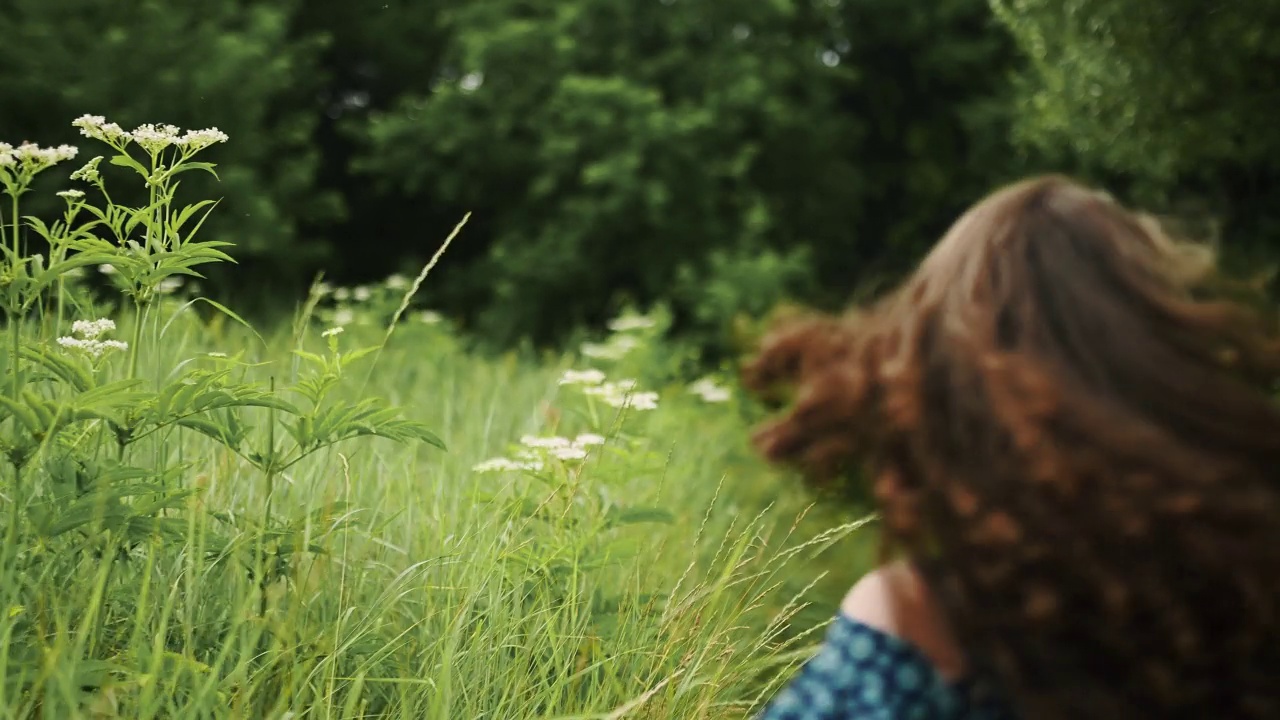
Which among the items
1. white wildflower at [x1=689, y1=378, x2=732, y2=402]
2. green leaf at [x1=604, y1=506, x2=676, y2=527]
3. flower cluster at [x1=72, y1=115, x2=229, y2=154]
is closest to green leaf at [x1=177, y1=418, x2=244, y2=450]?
flower cluster at [x1=72, y1=115, x2=229, y2=154]

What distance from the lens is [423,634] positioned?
2154mm

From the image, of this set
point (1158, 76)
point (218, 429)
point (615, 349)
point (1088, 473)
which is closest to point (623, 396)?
point (218, 429)

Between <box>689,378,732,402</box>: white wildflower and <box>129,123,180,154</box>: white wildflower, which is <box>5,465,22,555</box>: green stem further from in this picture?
<box>689,378,732,402</box>: white wildflower

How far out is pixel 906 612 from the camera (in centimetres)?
116

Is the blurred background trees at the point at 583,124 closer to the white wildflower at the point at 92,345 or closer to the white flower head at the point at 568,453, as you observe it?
the white flower head at the point at 568,453

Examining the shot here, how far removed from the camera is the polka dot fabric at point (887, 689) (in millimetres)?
1172

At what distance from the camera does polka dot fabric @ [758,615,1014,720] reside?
46.1 inches

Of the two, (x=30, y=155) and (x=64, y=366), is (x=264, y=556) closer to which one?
(x=64, y=366)

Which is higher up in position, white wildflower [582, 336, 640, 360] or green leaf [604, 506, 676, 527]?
green leaf [604, 506, 676, 527]

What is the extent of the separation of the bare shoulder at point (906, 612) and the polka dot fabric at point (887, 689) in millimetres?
17

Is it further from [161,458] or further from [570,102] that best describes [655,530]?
[570,102]

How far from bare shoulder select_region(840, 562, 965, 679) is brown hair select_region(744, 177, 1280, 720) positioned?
0.07 ft

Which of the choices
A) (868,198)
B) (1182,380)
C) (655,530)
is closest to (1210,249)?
(1182,380)

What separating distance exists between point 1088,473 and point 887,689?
31 centimetres
